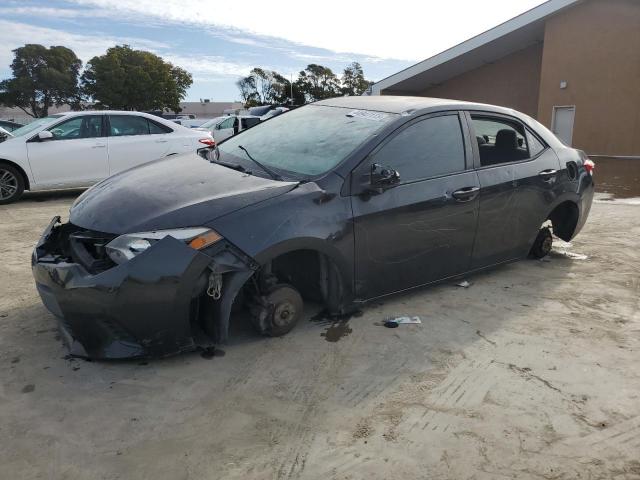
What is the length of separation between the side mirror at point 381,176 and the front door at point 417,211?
5cm

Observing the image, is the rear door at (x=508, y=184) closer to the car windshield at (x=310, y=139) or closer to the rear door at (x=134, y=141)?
the car windshield at (x=310, y=139)

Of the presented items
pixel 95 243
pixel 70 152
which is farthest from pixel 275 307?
pixel 70 152

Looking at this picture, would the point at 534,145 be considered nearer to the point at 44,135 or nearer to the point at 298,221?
the point at 298,221

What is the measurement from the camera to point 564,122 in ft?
62.0

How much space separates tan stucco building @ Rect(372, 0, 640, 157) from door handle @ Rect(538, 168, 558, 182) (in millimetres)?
15093

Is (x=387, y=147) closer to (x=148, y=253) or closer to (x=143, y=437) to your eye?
(x=148, y=253)

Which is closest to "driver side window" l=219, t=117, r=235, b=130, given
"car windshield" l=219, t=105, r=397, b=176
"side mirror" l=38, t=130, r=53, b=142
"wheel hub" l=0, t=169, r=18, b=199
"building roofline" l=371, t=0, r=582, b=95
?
"building roofline" l=371, t=0, r=582, b=95

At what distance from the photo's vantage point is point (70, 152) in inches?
330

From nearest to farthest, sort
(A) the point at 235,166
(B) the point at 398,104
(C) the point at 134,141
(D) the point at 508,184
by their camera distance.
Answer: (A) the point at 235,166
(B) the point at 398,104
(D) the point at 508,184
(C) the point at 134,141

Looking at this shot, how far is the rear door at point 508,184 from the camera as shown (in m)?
4.18

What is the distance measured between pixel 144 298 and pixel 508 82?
75.0ft

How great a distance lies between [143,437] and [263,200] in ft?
4.76

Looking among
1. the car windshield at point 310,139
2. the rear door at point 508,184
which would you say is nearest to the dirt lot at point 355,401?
the rear door at point 508,184

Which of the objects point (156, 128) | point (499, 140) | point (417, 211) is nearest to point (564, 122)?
point (156, 128)
